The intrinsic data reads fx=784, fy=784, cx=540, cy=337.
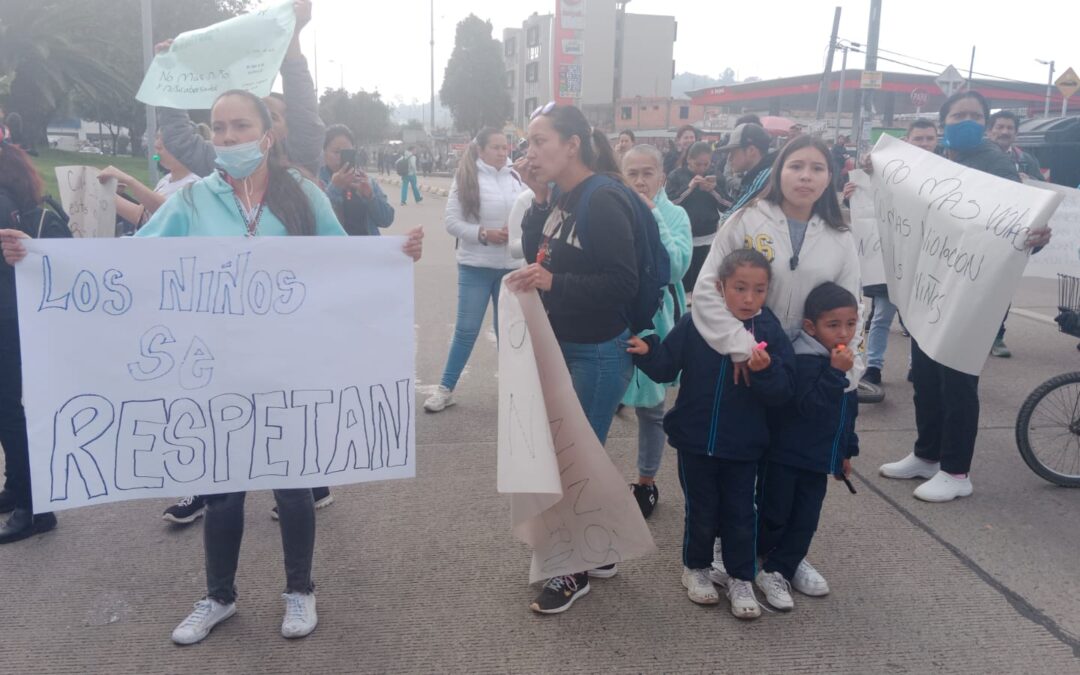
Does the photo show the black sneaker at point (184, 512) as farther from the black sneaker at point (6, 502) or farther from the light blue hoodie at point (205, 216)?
the light blue hoodie at point (205, 216)

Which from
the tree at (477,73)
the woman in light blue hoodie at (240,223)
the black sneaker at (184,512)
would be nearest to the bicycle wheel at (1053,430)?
the woman in light blue hoodie at (240,223)

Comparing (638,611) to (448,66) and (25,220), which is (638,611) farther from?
(448,66)

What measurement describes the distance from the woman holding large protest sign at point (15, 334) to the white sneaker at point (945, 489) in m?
4.11

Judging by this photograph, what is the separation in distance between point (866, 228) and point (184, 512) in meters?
4.05

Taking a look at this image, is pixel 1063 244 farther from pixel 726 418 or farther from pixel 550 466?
pixel 550 466

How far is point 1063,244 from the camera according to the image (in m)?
4.43

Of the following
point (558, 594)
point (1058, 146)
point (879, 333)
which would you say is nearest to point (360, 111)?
point (1058, 146)

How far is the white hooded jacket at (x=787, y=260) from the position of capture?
297 cm

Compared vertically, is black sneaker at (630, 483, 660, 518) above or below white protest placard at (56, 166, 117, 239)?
below

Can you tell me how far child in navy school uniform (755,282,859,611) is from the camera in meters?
2.87

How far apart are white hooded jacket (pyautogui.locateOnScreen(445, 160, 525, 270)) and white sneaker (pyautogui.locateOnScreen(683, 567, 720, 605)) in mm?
2556

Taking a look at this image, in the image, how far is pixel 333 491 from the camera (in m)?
4.07

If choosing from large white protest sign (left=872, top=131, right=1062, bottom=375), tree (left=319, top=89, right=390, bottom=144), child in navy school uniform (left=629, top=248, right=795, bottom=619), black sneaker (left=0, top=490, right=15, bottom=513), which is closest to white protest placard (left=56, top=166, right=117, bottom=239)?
black sneaker (left=0, top=490, right=15, bottom=513)

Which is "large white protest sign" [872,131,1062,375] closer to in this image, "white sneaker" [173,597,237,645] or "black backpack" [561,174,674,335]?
"black backpack" [561,174,674,335]
